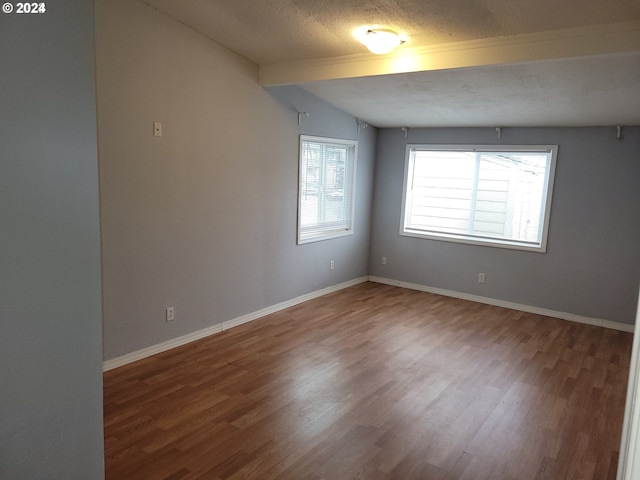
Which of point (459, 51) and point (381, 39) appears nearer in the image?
point (381, 39)

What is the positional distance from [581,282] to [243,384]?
3884 mm

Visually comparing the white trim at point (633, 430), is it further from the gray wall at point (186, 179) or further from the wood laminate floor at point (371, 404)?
the gray wall at point (186, 179)

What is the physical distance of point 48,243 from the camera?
112 cm

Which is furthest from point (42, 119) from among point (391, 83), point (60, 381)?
point (391, 83)

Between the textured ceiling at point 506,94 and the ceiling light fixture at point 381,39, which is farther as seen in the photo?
the textured ceiling at point 506,94

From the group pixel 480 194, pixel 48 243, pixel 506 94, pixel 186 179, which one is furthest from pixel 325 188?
pixel 48 243

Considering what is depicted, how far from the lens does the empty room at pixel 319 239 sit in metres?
1.15

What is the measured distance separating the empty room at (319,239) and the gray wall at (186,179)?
20mm

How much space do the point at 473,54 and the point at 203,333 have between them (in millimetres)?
3144

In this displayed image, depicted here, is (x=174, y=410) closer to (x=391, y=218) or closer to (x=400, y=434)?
(x=400, y=434)

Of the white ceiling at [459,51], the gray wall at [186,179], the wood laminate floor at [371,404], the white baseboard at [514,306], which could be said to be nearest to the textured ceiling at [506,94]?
the white ceiling at [459,51]

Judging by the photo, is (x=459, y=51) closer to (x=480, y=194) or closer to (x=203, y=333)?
(x=480, y=194)

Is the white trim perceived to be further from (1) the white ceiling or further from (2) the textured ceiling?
(2) the textured ceiling

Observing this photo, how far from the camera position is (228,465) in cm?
230
